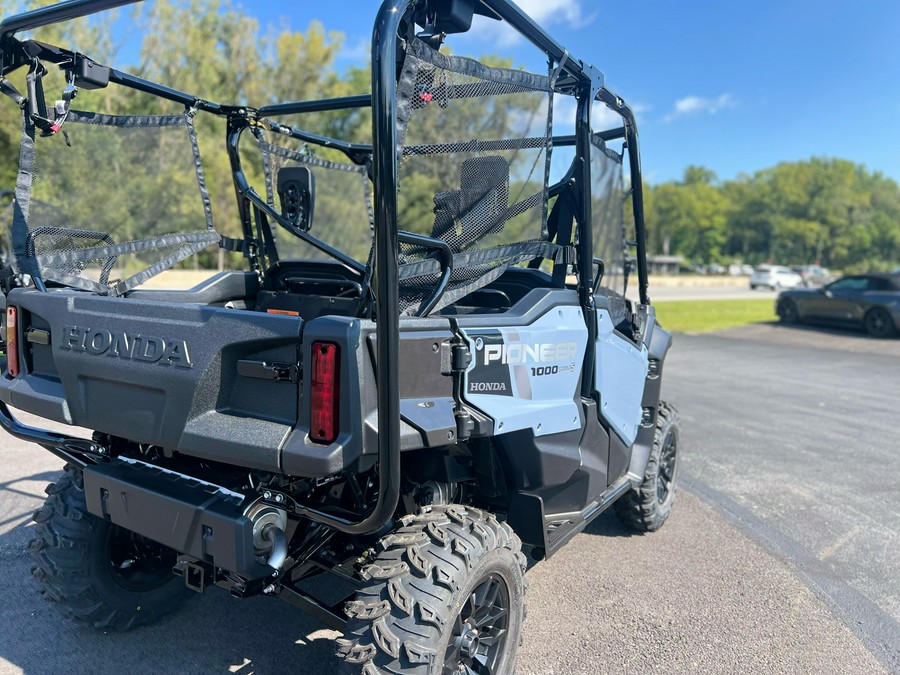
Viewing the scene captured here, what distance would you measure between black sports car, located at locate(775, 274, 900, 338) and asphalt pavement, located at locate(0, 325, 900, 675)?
38.8ft

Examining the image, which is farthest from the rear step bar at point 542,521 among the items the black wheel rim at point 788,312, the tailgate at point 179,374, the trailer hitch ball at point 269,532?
the black wheel rim at point 788,312

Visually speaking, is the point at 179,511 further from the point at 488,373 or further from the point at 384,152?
the point at 384,152

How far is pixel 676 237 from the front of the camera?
359 ft

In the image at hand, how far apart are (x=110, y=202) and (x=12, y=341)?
4.79 feet

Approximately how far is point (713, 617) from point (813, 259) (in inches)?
4225

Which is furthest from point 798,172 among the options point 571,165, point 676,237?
point 571,165

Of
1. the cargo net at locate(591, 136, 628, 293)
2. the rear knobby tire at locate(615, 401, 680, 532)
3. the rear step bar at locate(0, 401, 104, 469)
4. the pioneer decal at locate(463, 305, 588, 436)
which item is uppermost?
the cargo net at locate(591, 136, 628, 293)

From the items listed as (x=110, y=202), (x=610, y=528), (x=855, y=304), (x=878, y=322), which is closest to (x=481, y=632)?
(x=610, y=528)

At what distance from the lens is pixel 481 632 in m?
2.50

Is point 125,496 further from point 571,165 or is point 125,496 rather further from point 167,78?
point 167,78

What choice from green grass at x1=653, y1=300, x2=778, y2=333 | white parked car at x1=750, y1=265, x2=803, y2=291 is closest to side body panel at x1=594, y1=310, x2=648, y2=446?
green grass at x1=653, y1=300, x2=778, y2=333

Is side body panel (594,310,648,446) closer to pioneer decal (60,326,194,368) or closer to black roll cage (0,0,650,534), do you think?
black roll cage (0,0,650,534)

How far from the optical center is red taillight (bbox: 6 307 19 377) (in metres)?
2.66

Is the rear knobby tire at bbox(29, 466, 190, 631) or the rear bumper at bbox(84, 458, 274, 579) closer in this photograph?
the rear bumper at bbox(84, 458, 274, 579)
